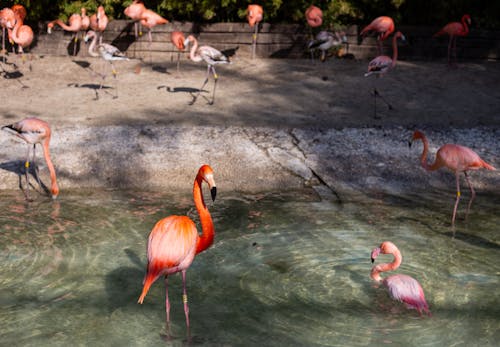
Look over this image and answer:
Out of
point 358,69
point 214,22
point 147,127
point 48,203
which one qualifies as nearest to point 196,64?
point 214,22

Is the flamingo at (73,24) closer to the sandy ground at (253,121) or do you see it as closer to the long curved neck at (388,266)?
the sandy ground at (253,121)

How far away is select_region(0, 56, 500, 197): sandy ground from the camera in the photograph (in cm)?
657

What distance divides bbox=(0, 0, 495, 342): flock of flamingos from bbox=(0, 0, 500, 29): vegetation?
636 millimetres

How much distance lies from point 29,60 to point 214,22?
3.14 m

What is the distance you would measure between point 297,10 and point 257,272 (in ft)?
24.7

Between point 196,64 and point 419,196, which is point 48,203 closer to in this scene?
point 419,196

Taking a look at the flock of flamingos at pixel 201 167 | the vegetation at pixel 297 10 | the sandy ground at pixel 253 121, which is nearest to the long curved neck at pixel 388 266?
the flock of flamingos at pixel 201 167

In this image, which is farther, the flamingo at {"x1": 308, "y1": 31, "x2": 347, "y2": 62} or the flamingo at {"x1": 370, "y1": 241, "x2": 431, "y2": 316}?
the flamingo at {"x1": 308, "y1": 31, "x2": 347, "y2": 62}

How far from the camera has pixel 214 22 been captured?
11.8 metres

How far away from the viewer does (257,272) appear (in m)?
4.61

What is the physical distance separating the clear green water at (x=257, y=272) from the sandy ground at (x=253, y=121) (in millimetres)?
479

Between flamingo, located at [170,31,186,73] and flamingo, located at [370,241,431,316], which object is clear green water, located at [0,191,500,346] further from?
flamingo, located at [170,31,186,73]

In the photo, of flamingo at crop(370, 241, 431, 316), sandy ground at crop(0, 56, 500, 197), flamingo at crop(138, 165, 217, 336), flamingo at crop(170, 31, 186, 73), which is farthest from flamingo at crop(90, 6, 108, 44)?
flamingo at crop(370, 241, 431, 316)

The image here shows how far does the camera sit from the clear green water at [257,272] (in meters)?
3.85
